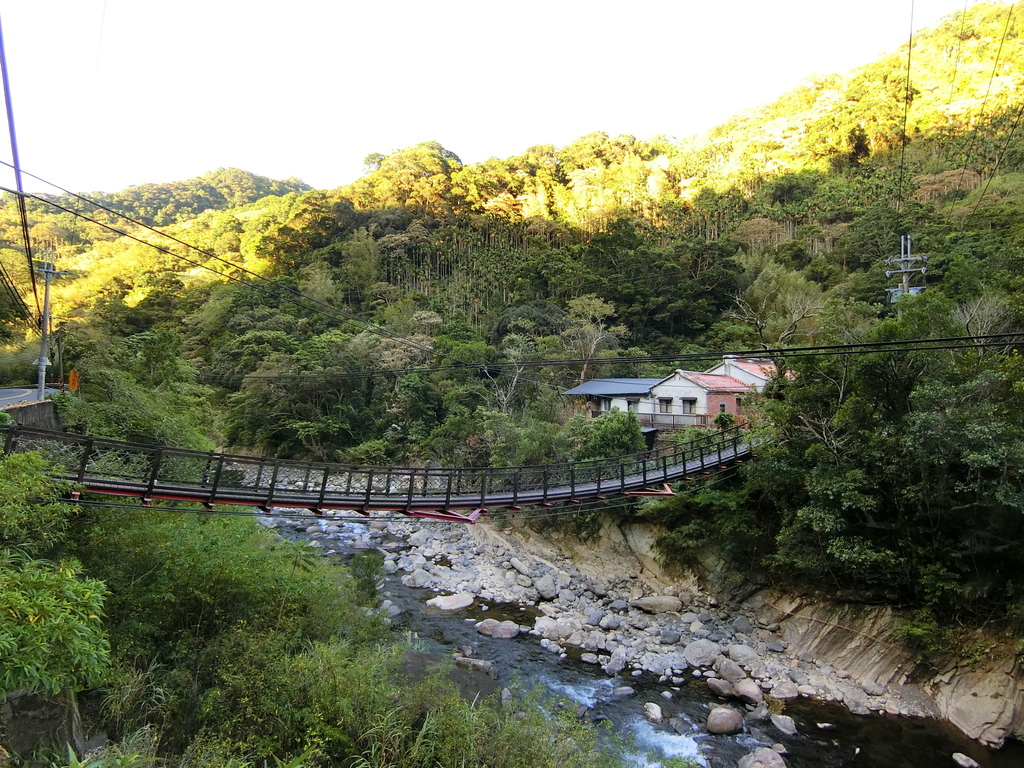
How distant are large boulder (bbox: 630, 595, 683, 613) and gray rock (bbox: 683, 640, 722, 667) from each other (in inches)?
51.0

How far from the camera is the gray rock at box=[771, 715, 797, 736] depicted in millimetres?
7141

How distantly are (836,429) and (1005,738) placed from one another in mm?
4509

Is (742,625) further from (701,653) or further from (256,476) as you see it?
(256,476)

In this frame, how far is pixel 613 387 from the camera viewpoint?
18438 mm

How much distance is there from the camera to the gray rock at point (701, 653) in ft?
29.2

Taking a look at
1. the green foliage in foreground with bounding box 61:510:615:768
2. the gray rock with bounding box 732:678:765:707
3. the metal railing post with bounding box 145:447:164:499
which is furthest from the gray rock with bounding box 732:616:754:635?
the metal railing post with bounding box 145:447:164:499

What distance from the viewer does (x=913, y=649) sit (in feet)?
25.6

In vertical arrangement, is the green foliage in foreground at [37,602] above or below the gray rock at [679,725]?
above

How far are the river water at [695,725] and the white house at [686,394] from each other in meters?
8.13

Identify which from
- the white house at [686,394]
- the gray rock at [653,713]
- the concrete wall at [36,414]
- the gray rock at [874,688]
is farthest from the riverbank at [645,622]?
the white house at [686,394]

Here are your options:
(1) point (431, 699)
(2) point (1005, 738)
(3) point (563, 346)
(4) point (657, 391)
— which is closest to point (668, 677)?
(2) point (1005, 738)

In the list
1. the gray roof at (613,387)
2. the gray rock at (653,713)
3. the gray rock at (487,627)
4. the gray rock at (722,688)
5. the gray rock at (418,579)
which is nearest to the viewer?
the gray rock at (653,713)

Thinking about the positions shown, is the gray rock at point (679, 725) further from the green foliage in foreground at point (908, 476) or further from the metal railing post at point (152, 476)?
the metal railing post at point (152, 476)

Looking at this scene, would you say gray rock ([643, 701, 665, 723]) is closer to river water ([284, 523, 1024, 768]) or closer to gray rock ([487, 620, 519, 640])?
river water ([284, 523, 1024, 768])
